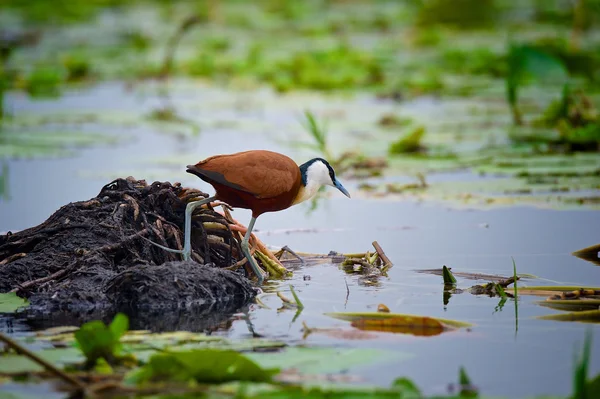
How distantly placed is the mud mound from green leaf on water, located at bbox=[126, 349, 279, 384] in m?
1.28

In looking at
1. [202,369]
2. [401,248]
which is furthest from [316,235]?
[202,369]

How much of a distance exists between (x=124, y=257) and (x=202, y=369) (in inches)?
73.2

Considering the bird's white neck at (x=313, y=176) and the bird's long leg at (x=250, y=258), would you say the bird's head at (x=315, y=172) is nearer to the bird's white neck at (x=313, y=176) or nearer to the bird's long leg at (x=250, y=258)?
the bird's white neck at (x=313, y=176)

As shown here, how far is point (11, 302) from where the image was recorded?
456 centimetres

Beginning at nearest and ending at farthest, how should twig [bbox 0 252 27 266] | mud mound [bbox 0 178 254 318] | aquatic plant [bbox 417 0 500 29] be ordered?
mud mound [bbox 0 178 254 318], twig [bbox 0 252 27 266], aquatic plant [bbox 417 0 500 29]

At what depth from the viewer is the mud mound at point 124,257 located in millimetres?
4598

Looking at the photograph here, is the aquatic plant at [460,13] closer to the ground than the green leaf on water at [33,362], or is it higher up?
higher up

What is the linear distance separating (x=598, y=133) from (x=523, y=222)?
2421 millimetres

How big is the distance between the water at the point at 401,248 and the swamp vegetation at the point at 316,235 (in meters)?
0.02

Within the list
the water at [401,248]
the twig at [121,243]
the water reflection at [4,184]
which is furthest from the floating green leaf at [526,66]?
the twig at [121,243]

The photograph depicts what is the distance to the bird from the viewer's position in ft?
16.0

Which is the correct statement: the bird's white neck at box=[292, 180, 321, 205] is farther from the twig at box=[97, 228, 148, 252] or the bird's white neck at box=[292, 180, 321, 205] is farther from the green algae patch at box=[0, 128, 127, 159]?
the green algae patch at box=[0, 128, 127, 159]

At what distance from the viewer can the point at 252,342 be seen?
3.93m

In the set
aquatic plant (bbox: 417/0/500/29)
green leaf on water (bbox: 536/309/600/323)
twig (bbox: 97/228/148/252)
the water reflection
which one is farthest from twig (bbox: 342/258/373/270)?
aquatic plant (bbox: 417/0/500/29)
